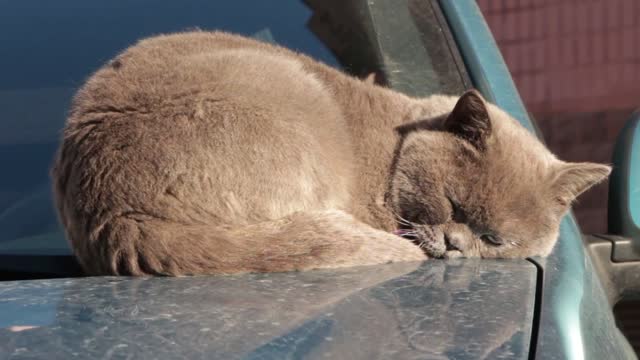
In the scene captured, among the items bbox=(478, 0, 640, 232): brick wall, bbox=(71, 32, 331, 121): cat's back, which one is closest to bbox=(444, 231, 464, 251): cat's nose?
bbox=(71, 32, 331, 121): cat's back

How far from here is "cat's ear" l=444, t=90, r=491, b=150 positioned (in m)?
2.48

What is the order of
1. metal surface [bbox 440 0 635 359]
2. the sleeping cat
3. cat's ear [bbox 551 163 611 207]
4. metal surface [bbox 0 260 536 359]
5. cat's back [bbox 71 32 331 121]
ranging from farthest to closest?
cat's ear [bbox 551 163 611 207]
cat's back [bbox 71 32 331 121]
the sleeping cat
metal surface [bbox 440 0 635 359]
metal surface [bbox 0 260 536 359]

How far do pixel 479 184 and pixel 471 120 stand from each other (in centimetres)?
18

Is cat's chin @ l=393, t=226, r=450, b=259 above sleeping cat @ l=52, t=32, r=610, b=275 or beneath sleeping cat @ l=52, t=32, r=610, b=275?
beneath

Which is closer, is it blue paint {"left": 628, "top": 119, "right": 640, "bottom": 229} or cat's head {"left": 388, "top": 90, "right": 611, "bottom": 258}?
blue paint {"left": 628, "top": 119, "right": 640, "bottom": 229}

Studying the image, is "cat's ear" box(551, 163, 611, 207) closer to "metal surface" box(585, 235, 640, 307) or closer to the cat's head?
the cat's head

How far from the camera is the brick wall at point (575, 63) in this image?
7.82 m

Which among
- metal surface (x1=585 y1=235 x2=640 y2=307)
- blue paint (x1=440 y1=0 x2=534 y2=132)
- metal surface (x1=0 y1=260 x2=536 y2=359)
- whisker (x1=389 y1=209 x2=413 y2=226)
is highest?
blue paint (x1=440 y1=0 x2=534 y2=132)

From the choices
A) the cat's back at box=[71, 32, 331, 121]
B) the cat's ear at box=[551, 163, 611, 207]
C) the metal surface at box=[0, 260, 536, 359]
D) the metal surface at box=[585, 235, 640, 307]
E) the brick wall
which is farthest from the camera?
the brick wall

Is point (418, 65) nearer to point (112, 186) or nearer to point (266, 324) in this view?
point (112, 186)

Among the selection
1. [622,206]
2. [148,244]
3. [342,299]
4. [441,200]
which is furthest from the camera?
[441,200]

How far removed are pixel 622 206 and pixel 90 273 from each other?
1.26 meters

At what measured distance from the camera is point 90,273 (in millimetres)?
2074

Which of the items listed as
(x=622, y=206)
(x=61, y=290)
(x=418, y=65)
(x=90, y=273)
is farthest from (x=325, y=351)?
(x=418, y=65)
